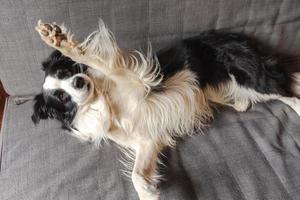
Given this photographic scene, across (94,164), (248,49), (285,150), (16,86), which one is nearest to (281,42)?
(248,49)

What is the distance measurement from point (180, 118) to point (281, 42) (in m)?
0.65

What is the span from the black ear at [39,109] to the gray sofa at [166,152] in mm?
94

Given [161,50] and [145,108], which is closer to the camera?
[145,108]

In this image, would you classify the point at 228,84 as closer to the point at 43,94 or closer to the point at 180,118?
the point at 180,118

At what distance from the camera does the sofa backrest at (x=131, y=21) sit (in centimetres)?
125

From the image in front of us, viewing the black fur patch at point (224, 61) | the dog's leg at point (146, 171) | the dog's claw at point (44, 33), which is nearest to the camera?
the dog's claw at point (44, 33)

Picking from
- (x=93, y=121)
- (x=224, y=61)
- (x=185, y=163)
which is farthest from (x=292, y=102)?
(x=93, y=121)

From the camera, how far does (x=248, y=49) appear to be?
4.70ft

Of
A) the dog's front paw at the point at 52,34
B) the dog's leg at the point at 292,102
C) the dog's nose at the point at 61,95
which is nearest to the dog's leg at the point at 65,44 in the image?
the dog's front paw at the point at 52,34

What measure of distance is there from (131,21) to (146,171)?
603mm

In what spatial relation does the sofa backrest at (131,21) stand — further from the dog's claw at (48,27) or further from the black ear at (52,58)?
the dog's claw at (48,27)

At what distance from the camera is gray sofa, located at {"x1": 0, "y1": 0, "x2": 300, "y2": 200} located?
117 cm

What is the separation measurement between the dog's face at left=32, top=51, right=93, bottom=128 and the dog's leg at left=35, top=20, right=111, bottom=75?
50 millimetres

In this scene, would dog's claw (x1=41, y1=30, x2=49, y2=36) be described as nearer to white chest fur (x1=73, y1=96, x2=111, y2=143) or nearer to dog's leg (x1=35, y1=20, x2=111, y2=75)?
dog's leg (x1=35, y1=20, x2=111, y2=75)
